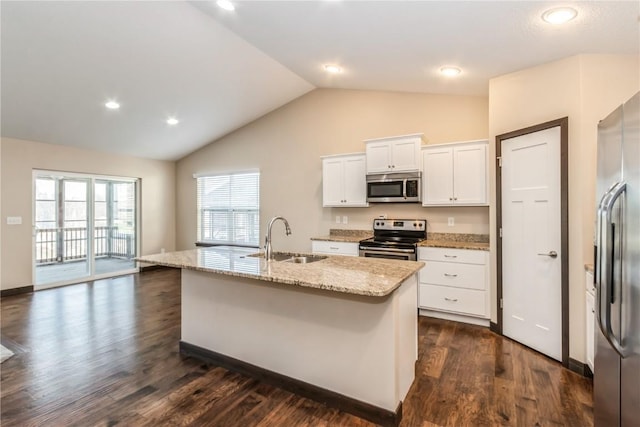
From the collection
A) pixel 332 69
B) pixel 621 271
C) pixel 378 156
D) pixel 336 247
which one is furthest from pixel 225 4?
pixel 621 271

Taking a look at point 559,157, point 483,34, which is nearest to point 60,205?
point 483,34

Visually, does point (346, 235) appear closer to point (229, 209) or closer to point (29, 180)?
point (229, 209)

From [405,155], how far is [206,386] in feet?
10.6

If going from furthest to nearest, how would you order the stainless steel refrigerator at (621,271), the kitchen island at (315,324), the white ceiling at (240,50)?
the white ceiling at (240,50) → the kitchen island at (315,324) → the stainless steel refrigerator at (621,271)

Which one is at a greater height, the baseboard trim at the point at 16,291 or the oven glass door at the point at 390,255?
the oven glass door at the point at 390,255

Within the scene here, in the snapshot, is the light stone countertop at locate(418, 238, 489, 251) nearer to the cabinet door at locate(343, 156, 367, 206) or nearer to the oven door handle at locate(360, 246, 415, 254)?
the oven door handle at locate(360, 246, 415, 254)

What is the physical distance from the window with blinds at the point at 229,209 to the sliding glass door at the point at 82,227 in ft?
4.34

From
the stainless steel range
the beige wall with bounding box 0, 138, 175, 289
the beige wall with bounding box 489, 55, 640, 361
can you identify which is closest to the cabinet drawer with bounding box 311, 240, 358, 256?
the stainless steel range

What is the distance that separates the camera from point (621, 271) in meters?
1.31

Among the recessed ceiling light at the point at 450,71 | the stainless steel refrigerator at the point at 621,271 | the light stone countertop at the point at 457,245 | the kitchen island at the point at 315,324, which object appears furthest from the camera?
the light stone countertop at the point at 457,245

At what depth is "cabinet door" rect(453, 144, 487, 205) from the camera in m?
3.67

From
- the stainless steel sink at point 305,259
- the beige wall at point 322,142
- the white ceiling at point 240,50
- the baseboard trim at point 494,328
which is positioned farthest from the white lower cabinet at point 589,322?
the stainless steel sink at point 305,259

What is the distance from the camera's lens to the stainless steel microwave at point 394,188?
158 inches

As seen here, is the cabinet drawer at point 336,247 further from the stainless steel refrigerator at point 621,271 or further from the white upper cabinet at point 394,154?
the stainless steel refrigerator at point 621,271
